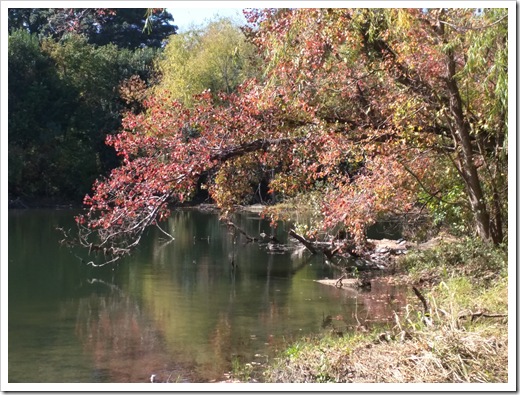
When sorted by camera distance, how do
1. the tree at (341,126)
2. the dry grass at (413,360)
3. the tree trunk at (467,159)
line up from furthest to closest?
the tree trunk at (467,159), the tree at (341,126), the dry grass at (413,360)

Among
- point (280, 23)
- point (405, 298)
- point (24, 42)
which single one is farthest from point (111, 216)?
point (24, 42)

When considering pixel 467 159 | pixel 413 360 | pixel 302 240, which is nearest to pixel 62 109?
pixel 302 240

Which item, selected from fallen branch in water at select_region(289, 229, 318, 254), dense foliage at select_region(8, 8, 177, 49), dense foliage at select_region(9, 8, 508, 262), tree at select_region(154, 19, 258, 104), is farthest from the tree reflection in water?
dense foliage at select_region(8, 8, 177, 49)

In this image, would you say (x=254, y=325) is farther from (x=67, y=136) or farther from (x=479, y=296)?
(x=67, y=136)

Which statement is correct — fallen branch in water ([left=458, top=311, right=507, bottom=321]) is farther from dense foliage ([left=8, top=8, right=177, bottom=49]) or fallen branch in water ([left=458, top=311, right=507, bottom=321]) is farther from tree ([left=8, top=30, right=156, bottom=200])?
dense foliage ([left=8, top=8, right=177, bottom=49])

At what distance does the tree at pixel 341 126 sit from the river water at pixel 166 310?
4.49ft

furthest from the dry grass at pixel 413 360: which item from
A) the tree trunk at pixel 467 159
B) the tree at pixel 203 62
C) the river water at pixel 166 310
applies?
the tree at pixel 203 62

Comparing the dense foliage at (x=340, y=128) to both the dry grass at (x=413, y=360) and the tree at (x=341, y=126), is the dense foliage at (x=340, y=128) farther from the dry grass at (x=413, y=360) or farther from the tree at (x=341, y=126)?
the dry grass at (x=413, y=360)

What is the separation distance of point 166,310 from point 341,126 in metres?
3.71

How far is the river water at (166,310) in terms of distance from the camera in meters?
8.41

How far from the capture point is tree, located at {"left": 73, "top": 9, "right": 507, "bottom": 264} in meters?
9.34

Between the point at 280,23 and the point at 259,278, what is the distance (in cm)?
579

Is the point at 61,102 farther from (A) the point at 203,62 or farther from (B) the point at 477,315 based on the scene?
(B) the point at 477,315

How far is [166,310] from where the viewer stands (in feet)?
37.2
